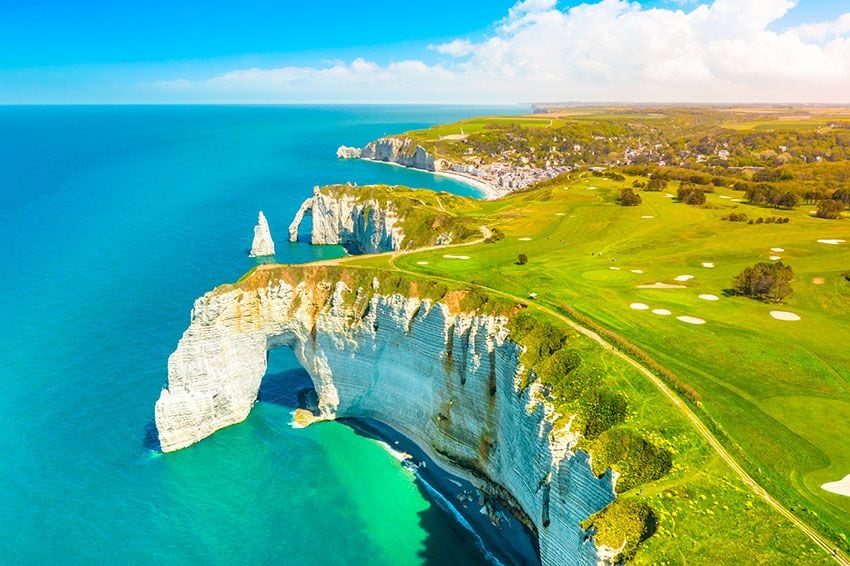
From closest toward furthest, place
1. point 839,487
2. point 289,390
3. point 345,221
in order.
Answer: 1. point 839,487
2. point 289,390
3. point 345,221

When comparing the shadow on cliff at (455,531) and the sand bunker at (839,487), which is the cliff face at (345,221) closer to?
the shadow on cliff at (455,531)

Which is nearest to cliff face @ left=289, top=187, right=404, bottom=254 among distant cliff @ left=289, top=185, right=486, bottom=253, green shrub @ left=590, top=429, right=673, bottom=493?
distant cliff @ left=289, top=185, right=486, bottom=253

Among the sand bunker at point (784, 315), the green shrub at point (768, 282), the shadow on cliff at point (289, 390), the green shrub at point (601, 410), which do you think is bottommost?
the shadow on cliff at point (289, 390)

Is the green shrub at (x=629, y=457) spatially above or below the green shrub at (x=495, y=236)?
below

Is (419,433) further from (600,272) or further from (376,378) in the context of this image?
(600,272)

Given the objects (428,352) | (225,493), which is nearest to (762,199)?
(428,352)

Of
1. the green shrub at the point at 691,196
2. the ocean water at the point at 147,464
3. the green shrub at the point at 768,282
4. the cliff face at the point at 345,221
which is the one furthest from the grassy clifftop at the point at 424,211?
the green shrub at the point at 691,196

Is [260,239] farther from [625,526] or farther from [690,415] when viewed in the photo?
[625,526]

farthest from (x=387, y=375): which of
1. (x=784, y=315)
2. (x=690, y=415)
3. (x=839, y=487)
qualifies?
(x=784, y=315)
